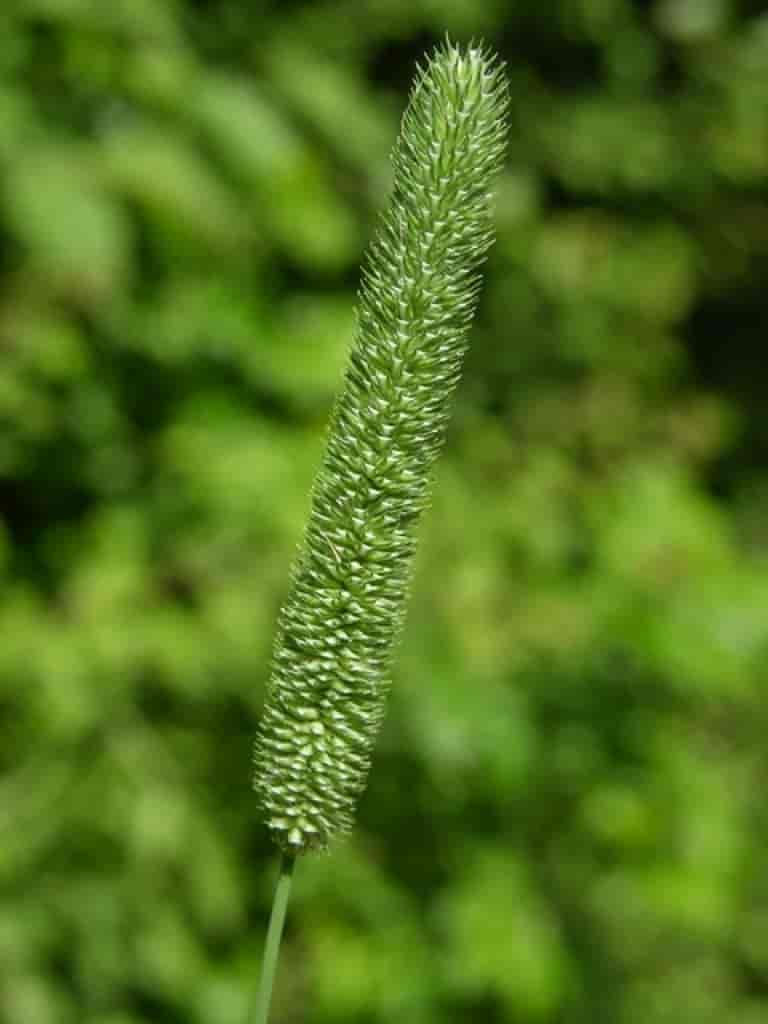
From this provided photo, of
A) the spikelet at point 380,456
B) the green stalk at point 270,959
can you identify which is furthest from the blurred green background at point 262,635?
the green stalk at point 270,959

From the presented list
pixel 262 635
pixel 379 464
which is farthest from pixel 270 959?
pixel 262 635

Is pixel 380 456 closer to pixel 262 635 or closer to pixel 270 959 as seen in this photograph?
pixel 270 959

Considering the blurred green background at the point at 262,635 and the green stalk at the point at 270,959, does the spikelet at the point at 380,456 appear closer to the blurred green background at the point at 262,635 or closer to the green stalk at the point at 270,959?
the green stalk at the point at 270,959

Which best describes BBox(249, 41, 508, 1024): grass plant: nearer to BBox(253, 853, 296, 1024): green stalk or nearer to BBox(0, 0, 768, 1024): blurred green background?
BBox(253, 853, 296, 1024): green stalk

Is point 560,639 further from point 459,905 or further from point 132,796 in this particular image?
point 132,796

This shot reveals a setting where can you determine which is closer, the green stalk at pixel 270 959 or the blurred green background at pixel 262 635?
the green stalk at pixel 270 959

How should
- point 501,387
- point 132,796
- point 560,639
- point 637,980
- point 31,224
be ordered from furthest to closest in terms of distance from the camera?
point 501,387, point 637,980, point 560,639, point 132,796, point 31,224

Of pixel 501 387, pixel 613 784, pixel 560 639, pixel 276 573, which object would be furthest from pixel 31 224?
pixel 501 387
